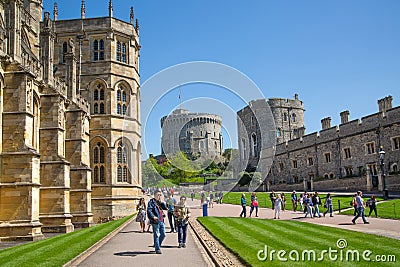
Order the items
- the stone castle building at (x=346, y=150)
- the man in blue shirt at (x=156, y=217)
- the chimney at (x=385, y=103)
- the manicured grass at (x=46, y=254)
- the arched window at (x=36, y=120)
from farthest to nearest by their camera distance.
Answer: the chimney at (x=385, y=103)
the stone castle building at (x=346, y=150)
the arched window at (x=36, y=120)
the man in blue shirt at (x=156, y=217)
the manicured grass at (x=46, y=254)

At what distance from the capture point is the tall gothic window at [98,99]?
3534cm

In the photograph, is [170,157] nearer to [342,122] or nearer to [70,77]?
[70,77]

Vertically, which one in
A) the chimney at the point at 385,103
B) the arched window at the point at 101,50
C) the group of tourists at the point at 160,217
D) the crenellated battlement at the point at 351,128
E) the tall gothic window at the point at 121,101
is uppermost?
the arched window at the point at 101,50

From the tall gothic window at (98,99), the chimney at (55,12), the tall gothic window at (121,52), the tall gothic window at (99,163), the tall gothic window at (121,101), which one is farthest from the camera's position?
the chimney at (55,12)

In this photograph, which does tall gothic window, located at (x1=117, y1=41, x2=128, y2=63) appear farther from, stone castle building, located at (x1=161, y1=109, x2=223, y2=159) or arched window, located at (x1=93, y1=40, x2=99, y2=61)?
stone castle building, located at (x1=161, y1=109, x2=223, y2=159)

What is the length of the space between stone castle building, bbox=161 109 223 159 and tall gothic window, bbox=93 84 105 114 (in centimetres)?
2257

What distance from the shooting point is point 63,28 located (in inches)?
1437

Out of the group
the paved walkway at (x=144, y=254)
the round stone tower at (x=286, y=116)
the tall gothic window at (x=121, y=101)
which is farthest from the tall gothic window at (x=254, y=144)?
the paved walkway at (x=144, y=254)

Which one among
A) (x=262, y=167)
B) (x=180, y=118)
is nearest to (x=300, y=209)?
(x=180, y=118)

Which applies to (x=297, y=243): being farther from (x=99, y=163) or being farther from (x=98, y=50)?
(x=98, y=50)

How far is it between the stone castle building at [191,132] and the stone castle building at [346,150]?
31.1 m

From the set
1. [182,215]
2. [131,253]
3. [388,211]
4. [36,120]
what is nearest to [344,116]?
[388,211]

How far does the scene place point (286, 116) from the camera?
270ft

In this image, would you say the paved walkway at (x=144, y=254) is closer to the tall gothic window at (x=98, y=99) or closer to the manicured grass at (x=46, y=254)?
the manicured grass at (x=46, y=254)
